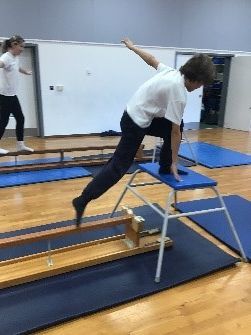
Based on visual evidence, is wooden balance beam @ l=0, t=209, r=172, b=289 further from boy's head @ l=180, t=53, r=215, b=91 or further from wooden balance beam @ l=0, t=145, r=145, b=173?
wooden balance beam @ l=0, t=145, r=145, b=173

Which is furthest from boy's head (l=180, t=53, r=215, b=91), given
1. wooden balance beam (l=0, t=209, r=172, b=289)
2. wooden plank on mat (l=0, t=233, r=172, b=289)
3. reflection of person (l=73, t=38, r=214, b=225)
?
wooden plank on mat (l=0, t=233, r=172, b=289)

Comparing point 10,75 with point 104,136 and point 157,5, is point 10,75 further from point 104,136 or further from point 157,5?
point 157,5

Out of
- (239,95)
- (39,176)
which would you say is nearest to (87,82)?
(39,176)

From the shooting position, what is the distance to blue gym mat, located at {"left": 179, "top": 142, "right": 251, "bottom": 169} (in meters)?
4.39

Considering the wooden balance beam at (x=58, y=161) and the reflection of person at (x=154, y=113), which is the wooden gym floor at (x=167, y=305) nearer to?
the reflection of person at (x=154, y=113)

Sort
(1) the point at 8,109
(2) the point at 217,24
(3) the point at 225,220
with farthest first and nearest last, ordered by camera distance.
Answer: (2) the point at 217,24, (1) the point at 8,109, (3) the point at 225,220

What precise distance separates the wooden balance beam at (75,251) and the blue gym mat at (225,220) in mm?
438

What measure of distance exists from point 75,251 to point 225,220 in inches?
48.6

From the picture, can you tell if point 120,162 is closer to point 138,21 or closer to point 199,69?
point 199,69

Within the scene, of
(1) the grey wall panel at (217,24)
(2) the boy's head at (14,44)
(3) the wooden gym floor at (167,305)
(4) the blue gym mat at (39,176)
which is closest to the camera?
(3) the wooden gym floor at (167,305)

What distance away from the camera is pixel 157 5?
20.9 feet

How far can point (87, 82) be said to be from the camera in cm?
618

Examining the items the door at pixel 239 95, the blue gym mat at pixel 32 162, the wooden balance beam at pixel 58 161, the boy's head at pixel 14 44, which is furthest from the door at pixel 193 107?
the boy's head at pixel 14 44

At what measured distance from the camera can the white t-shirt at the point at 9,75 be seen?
3642mm
